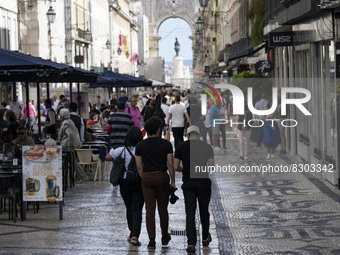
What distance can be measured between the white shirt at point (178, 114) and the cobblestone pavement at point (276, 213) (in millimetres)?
5549

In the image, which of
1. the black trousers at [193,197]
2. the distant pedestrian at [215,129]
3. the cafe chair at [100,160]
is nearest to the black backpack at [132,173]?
the black trousers at [193,197]

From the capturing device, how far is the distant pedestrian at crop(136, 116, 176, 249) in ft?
44.4

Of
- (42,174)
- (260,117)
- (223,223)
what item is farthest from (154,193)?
(260,117)

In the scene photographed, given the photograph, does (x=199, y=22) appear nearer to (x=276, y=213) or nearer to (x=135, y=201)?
(x=276, y=213)

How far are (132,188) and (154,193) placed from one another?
0.54 metres

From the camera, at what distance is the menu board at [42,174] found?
16172 mm

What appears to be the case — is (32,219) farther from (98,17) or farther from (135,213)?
(98,17)

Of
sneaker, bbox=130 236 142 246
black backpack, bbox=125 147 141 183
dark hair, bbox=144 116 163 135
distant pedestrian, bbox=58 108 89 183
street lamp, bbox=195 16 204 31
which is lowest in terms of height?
sneaker, bbox=130 236 142 246

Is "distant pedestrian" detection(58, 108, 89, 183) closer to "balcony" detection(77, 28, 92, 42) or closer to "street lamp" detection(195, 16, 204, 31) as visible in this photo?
"balcony" detection(77, 28, 92, 42)

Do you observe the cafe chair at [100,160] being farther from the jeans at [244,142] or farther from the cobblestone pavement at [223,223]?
→ the jeans at [244,142]

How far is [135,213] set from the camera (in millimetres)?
14188

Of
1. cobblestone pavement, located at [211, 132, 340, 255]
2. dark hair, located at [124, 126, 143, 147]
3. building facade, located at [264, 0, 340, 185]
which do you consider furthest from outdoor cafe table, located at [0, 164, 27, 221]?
building facade, located at [264, 0, 340, 185]

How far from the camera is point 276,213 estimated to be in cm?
1733

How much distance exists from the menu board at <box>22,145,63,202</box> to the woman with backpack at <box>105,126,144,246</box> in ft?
6.32
